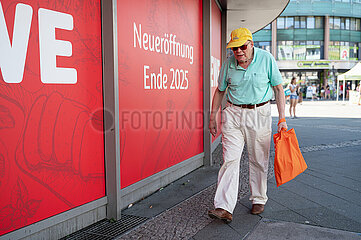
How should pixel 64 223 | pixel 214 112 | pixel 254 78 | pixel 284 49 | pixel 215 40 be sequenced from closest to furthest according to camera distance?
pixel 64 223
pixel 254 78
pixel 214 112
pixel 215 40
pixel 284 49

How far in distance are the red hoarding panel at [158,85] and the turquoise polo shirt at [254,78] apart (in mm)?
1109

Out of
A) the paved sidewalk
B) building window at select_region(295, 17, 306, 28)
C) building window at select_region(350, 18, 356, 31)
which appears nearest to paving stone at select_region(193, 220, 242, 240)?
the paved sidewalk

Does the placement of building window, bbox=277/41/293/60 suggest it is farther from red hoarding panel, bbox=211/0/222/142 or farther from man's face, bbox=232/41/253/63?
man's face, bbox=232/41/253/63

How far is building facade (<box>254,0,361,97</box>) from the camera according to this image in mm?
45156

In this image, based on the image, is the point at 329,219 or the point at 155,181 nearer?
the point at 329,219

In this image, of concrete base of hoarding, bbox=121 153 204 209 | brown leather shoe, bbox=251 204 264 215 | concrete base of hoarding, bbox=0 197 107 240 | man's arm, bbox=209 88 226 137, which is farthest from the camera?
concrete base of hoarding, bbox=121 153 204 209

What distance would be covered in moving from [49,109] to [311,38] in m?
48.1

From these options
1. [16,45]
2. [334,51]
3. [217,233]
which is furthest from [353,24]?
[16,45]

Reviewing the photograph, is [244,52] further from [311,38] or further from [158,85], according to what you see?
[311,38]

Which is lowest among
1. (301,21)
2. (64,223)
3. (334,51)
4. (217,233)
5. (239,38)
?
(217,233)

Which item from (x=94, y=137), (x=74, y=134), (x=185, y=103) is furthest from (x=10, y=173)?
(x=185, y=103)

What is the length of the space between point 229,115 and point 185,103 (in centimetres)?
187

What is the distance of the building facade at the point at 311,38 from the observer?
45156mm

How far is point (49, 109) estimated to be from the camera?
2811mm
